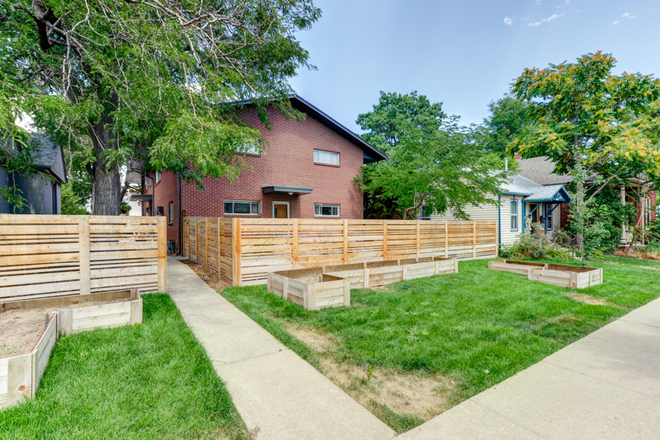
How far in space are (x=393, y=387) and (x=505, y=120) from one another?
4141cm

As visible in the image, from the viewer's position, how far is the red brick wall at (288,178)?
13500mm

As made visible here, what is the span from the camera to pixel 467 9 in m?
14.5

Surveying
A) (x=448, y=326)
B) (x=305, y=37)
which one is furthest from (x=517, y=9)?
(x=448, y=326)

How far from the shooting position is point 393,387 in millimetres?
3016

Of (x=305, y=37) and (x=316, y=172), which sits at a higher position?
(x=305, y=37)

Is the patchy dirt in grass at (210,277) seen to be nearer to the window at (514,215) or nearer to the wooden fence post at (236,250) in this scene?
the wooden fence post at (236,250)

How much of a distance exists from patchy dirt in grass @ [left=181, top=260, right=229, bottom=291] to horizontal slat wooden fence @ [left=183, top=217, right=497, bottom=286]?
6.0 inches

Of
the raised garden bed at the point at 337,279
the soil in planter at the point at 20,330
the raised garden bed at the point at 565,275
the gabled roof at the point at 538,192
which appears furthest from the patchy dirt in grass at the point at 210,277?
the gabled roof at the point at 538,192

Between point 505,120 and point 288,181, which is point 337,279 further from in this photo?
point 505,120

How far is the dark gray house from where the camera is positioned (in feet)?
27.3

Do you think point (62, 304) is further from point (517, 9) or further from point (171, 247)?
point (517, 9)

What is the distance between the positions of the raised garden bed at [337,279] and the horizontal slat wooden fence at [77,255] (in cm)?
255

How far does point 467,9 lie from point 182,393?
59.3ft

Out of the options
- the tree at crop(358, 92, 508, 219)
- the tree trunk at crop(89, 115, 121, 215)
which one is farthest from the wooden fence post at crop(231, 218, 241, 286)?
the tree at crop(358, 92, 508, 219)
